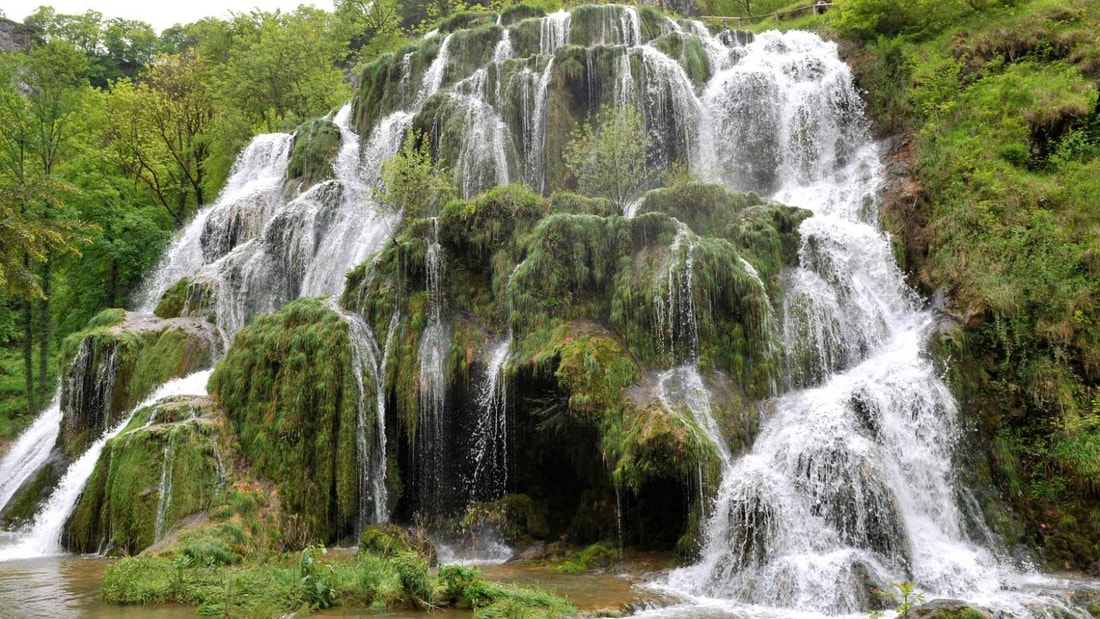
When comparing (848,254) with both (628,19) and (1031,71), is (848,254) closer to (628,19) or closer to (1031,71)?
(1031,71)

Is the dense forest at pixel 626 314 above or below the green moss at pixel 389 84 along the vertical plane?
below

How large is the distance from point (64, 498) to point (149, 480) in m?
4.01

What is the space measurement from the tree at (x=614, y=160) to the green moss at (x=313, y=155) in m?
11.4

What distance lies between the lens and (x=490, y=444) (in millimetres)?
15938

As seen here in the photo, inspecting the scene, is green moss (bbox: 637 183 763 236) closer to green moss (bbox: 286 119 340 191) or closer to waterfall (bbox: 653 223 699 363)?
waterfall (bbox: 653 223 699 363)

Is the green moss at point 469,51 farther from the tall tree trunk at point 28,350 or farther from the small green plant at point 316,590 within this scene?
the small green plant at point 316,590

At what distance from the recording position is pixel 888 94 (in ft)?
77.0

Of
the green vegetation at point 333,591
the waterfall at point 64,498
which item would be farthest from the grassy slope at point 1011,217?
the waterfall at point 64,498

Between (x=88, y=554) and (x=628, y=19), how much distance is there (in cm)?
2630

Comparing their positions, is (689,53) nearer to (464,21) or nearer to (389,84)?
(389,84)

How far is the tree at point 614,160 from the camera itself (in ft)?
65.6

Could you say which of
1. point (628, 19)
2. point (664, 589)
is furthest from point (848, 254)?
point (628, 19)

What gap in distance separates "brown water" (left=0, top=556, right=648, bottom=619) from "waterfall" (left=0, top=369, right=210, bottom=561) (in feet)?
4.30

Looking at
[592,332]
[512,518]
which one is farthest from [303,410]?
[592,332]
